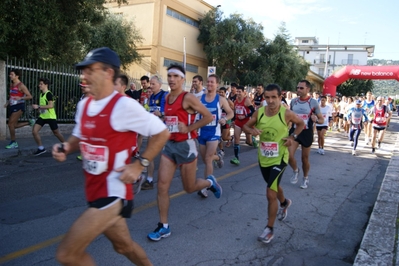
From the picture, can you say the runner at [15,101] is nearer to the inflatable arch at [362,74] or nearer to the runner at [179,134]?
the runner at [179,134]

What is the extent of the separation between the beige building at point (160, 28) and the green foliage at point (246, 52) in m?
1.84

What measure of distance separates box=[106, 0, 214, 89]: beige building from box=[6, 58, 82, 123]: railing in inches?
533

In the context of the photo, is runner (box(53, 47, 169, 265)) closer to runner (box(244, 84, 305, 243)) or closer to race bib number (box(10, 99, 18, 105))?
runner (box(244, 84, 305, 243))

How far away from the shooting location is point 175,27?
2967 cm

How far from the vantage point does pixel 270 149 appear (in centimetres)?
443

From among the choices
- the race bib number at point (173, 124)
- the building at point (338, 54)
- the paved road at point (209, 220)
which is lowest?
the paved road at point (209, 220)

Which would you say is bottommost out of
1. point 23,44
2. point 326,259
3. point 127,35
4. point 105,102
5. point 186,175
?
point 326,259

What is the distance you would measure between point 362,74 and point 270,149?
25.7 metres

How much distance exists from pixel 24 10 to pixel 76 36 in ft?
12.0

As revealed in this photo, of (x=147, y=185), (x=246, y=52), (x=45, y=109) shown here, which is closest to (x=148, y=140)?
(x=147, y=185)

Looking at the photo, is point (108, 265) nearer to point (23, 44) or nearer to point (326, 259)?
point (326, 259)

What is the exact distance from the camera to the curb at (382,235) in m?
3.74

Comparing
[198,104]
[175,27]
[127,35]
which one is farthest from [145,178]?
[175,27]

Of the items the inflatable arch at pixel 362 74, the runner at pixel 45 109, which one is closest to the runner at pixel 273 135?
the runner at pixel 45 109
